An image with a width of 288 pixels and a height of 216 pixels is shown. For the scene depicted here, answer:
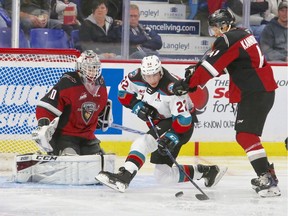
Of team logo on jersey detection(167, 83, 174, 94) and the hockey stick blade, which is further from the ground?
team logo on jersey detection(167, 83, 174, 94)

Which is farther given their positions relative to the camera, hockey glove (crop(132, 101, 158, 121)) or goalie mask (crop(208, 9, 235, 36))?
hockey glove (crop(132, 101, 158, 121))

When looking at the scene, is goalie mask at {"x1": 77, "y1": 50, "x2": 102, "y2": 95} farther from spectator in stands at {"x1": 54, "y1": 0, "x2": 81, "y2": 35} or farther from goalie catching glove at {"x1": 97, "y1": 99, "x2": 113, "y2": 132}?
spectator in stands at {"x1": 54, "y1": 0, "x2": 81, "y2": 35}

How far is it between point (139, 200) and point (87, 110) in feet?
2.81

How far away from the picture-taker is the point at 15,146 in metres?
6.20

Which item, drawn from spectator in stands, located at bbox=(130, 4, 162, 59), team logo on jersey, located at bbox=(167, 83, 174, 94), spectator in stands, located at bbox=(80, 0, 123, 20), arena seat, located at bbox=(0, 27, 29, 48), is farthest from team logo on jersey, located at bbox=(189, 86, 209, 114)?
team logo on jersey, located at bbox=(167, 83, 174, 94)

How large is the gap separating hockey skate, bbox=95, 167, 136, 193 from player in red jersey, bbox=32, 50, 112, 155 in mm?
451

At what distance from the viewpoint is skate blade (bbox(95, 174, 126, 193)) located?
195 inches

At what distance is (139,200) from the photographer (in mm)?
4855

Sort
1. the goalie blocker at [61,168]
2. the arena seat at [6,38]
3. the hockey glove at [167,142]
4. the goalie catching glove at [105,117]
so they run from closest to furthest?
the hockey glove at [167,142]
the goalie blocker at [61,168]
the goalie catching glove at [105,117]
the arena seat at [6,38]

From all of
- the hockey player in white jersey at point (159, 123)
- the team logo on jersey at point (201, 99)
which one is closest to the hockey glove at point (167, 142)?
the hockey player in white jersey at point (159, 123)

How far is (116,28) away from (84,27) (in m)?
0.26

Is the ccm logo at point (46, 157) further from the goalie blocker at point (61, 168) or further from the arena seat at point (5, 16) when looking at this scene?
the arena seat at point (5, 16)

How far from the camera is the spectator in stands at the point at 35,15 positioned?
713cm

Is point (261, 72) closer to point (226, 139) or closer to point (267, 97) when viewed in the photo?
point (267, 97)
